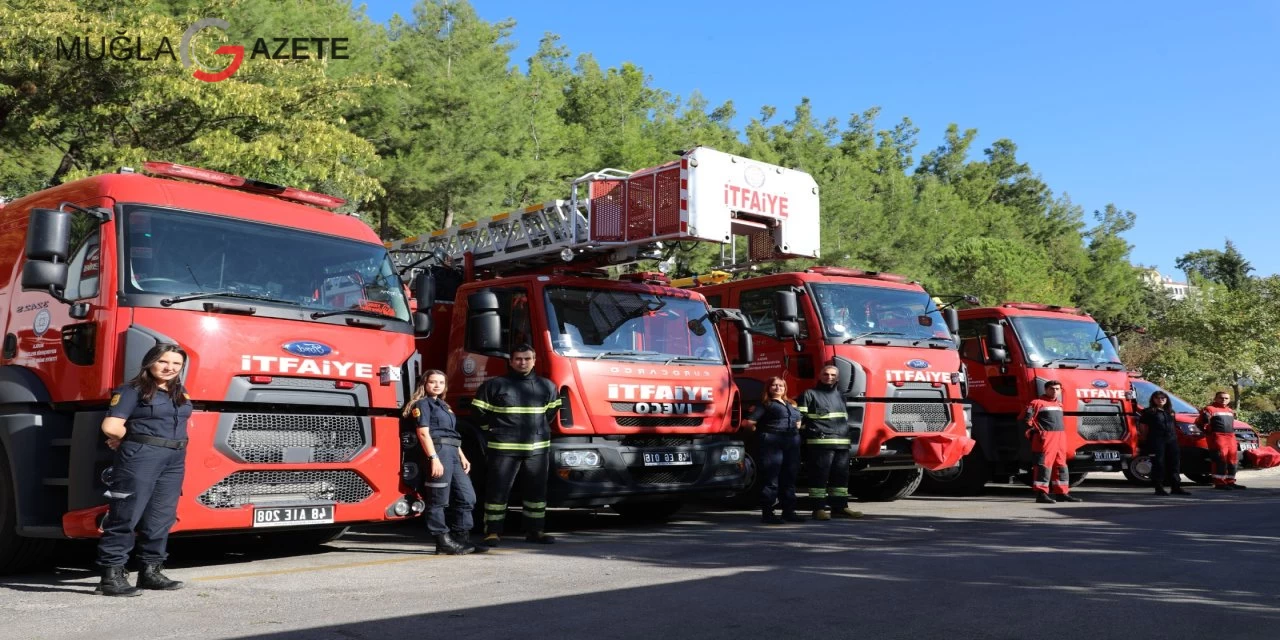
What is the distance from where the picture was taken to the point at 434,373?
8.13m

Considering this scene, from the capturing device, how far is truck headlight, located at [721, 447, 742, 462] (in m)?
9.93

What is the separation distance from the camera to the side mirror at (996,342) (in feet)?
43.2

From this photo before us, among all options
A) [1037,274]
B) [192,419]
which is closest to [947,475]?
[192,419]

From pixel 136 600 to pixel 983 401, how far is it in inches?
422

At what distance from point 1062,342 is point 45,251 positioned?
1184 centimetres

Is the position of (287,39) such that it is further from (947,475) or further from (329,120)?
(947,475)

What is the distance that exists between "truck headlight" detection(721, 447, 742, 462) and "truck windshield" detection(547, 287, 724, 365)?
85cm

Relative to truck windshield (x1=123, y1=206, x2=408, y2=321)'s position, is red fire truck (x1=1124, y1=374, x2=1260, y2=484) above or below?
below

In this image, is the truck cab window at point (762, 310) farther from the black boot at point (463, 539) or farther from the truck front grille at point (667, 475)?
the black boot at point (463, 539)

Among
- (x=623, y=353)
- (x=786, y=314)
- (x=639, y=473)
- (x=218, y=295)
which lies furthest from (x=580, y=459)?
(x=218, y=295)

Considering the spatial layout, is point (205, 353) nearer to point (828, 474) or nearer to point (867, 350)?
point (828, 474)

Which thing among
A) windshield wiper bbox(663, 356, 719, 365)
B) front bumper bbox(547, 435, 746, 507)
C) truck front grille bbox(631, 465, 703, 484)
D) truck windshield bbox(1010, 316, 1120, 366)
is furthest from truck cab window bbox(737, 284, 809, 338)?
truck windshield bbox(1010, 316, 1120, 366)

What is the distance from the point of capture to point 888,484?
13.0m

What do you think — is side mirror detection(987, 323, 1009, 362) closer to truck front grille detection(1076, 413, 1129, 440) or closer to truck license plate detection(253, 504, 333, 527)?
truck front grille detection(1076, 413, 1129, 440)
